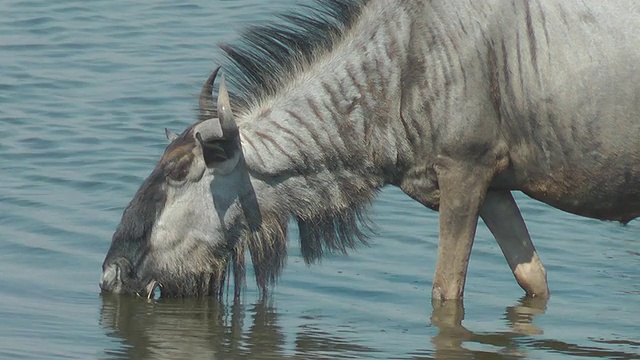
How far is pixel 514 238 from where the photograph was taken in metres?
8.98

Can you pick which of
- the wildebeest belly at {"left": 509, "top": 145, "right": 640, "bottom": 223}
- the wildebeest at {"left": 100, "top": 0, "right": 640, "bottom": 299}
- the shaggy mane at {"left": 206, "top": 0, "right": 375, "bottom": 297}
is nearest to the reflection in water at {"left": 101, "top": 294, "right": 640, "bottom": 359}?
the wildebeest at {"left": 100, "top": 0, "right": 640, "bottom": 299}

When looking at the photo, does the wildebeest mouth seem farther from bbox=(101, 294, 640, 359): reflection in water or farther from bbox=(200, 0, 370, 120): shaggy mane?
bbox=(200, 0, 370, 120): shaggy mane

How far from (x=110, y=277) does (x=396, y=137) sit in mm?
2041

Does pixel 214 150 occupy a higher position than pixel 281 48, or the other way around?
pixel 281 48

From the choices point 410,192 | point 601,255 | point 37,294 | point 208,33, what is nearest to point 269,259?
point 410,192

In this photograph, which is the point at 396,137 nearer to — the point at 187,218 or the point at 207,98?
the point at 207,98

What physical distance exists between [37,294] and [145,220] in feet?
3.25

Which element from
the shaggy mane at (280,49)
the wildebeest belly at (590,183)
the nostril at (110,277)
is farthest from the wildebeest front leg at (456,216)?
the nostril at (110,277)

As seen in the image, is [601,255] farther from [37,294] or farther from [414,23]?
[37,294]

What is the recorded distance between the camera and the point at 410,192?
8.70m

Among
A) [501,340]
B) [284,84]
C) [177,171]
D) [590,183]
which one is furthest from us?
[284,84]

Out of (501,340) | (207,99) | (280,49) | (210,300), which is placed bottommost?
(501,340)

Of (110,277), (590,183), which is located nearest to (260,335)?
(110,277)

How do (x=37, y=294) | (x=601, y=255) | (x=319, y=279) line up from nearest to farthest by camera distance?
(x=37, y=294), (x=319, y=279), (x=601, y=255)
